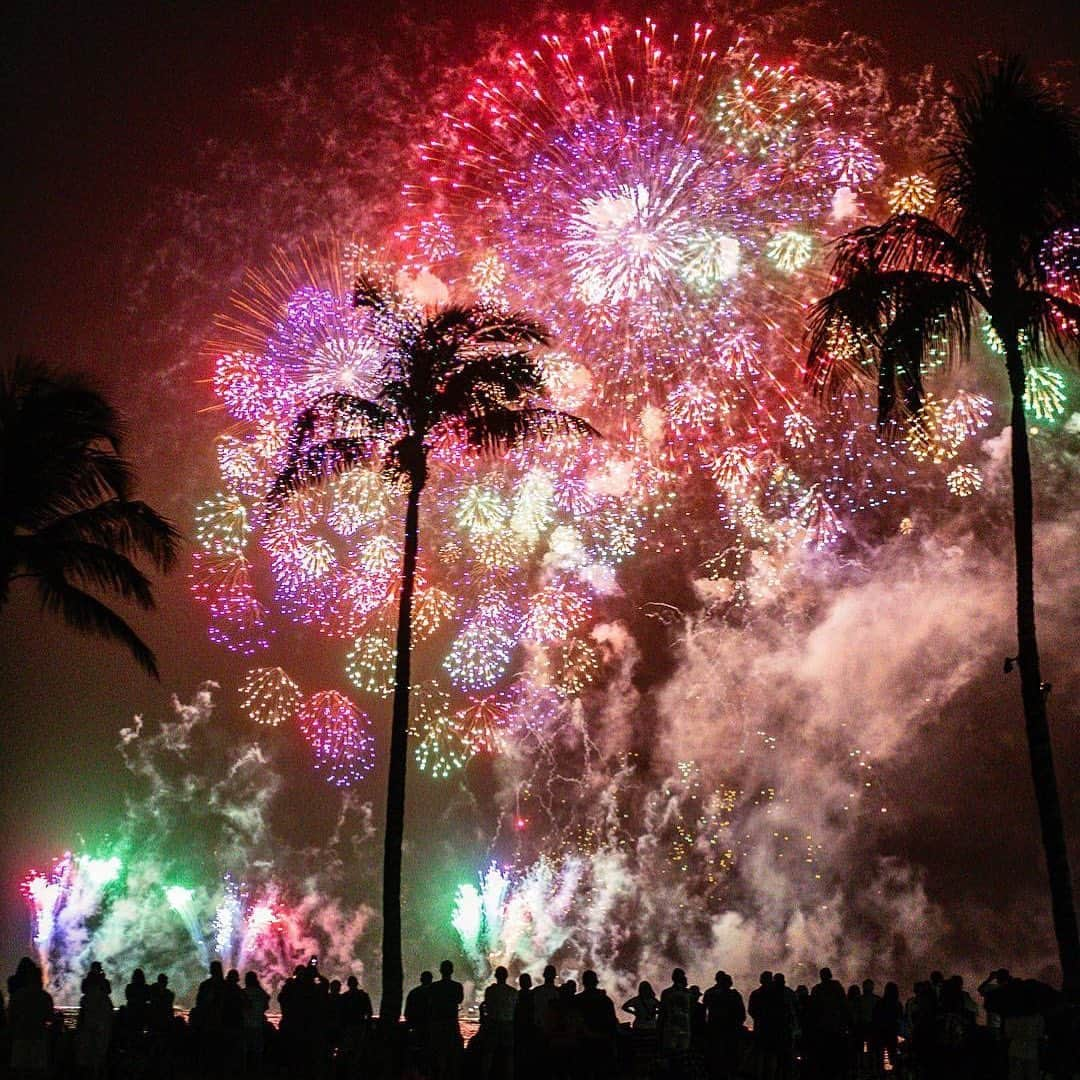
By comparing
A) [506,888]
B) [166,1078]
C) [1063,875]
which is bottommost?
[166,1078]

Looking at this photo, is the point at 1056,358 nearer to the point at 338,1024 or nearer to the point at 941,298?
the point at 941,298

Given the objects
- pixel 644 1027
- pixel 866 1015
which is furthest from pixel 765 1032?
pixel 866 1015

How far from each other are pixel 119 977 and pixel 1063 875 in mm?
72774

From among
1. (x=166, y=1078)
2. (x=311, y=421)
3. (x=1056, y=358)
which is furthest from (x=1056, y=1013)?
(x=311, y=421)

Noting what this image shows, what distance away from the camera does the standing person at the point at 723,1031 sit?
17703 millimetres

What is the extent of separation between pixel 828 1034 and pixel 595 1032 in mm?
4007

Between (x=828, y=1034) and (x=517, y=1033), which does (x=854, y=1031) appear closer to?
(x=828, y=1034)

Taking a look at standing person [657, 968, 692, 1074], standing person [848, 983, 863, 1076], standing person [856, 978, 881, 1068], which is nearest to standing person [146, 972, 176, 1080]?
standing person [657, 968, 692, 1074]

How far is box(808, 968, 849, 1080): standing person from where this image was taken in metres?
18.1

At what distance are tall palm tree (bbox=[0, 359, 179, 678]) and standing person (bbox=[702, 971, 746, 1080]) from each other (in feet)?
34.8

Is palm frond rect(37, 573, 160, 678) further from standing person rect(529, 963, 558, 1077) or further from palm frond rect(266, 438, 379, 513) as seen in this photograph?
standing person rect(529, 963, 558, 1077)

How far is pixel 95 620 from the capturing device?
23.2 metres

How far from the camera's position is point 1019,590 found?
731 inches

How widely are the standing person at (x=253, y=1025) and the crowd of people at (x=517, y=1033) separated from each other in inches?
0.8
